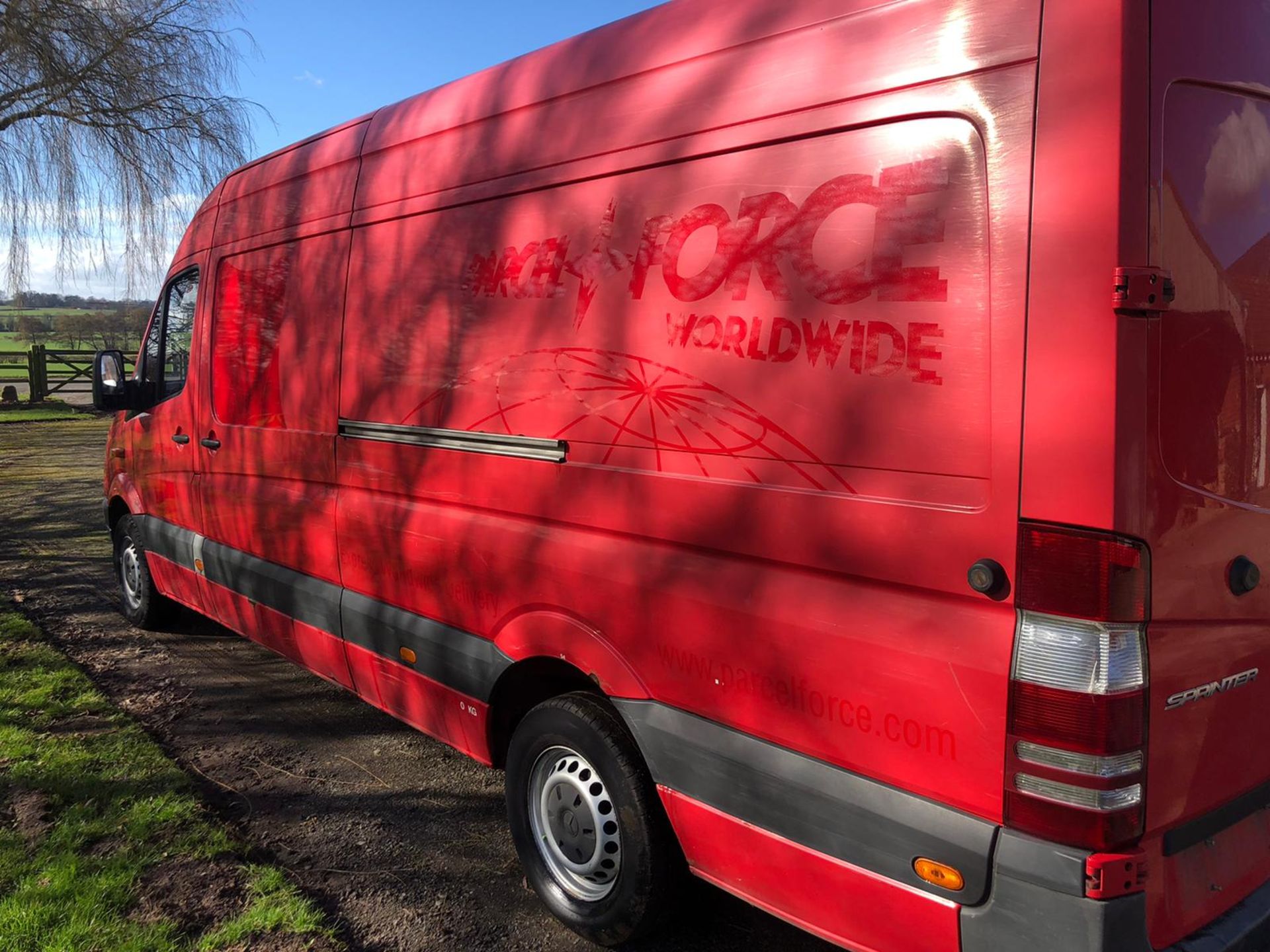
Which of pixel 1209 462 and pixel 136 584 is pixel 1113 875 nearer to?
pixel 1209 462

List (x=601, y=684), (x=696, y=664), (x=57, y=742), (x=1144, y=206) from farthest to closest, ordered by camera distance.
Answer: (x=57, y=742) < (x=601, y=684) < (x=696, y=664) < (x=1144, y=206)

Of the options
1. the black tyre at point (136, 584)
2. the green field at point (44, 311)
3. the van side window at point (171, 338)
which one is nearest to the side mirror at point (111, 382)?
the van side window at point (171, 338)

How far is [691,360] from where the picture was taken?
8.09 ft

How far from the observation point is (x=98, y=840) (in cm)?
339

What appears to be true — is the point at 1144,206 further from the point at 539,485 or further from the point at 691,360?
the point at 539,485

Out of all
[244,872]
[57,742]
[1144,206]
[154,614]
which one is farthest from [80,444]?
[1144,206]

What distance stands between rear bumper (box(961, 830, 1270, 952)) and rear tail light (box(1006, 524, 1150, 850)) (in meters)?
0.05

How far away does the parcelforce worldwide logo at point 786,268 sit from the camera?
1.99m

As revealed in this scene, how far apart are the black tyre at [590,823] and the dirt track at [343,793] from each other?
0.14 m

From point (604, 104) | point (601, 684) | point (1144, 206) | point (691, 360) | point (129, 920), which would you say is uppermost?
point (604, 104)

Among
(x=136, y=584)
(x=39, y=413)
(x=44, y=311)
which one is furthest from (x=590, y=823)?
(x=39, y=413)

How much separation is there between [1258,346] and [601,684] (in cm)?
185

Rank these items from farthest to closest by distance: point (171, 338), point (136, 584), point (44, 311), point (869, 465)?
1. point (44, 311)
2. point (136, 584)
3. point (171, 338)
4. point (869, 465)

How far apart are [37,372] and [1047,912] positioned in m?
27.5
